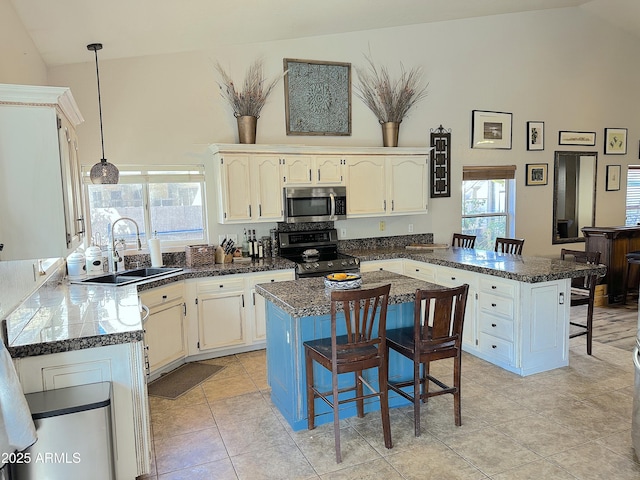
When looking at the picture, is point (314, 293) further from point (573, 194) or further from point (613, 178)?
point (613, 178)

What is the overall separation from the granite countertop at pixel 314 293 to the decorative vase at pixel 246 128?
1902 millimetres

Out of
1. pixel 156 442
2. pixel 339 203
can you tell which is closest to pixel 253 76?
pixel 339 203

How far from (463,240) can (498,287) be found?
6.13 feet

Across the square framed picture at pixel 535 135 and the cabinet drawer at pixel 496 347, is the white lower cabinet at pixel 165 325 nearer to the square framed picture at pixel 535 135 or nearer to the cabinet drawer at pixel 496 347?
the cabinet drawer at pixel 496 347

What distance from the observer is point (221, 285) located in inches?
177

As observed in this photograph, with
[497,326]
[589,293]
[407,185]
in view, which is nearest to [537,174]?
[407,185]

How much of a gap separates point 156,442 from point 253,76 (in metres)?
3.69

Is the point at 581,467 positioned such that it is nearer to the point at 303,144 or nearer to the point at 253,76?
the point at 303,144

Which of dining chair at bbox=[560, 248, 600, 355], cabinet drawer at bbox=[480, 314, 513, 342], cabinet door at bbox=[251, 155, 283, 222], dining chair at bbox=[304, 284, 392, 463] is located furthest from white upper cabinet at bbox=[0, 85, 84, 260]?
dining chair at bbox=[560, 248, 600, 355]

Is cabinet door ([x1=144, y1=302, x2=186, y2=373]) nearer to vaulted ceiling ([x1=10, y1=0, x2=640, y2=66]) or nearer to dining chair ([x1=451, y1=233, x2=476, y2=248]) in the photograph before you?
vaulted ceiling ([x1=10, y1=0, x2=640, y2=66])

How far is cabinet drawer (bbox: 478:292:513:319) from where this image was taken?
4.01m

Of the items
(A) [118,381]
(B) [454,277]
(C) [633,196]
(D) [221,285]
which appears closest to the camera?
(A) [118,381]

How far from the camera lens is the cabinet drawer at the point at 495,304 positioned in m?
4.01

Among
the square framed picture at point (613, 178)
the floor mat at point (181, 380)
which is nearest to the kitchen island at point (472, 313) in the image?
the floor mat at point (181, 380)
